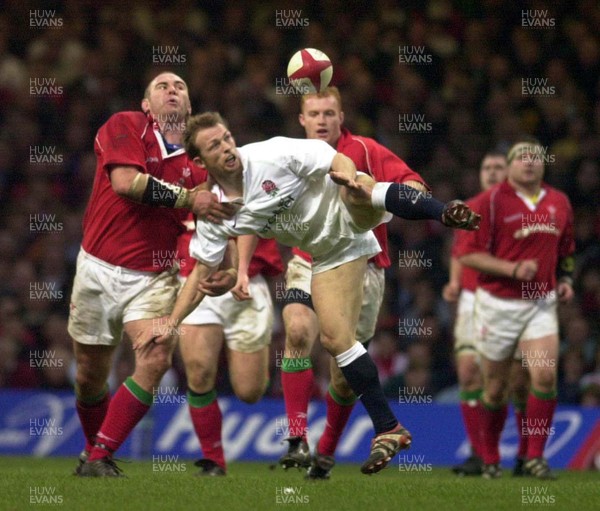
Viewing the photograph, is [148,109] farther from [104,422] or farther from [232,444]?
[232,444]

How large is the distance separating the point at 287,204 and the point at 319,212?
205 millimetres

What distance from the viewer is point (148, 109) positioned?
8.17m

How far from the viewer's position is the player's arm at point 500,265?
966cm

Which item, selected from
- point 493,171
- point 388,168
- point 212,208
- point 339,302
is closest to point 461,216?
point 339,302

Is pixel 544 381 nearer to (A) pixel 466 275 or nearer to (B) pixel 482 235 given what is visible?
(B) pixel 482 235

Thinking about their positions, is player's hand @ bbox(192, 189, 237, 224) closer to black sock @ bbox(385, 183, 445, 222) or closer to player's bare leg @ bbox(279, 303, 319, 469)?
black sock @ bbox(385, 183, 445, 222)

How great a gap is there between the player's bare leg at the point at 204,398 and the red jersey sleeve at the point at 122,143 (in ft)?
5.37

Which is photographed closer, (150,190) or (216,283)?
(216,283)

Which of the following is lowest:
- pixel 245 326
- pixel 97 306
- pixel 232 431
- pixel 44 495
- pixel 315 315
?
pixel 232 431

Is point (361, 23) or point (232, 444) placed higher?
point (361, 23)

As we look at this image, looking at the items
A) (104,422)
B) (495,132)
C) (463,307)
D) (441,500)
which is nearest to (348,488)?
(441,500)

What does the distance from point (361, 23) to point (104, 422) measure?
9049mm

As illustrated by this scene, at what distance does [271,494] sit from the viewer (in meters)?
6.88

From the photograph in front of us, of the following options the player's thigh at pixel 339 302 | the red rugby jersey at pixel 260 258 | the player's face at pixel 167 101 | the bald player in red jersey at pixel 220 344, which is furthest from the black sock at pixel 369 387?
the red rugby jersey at pixel 260 258
